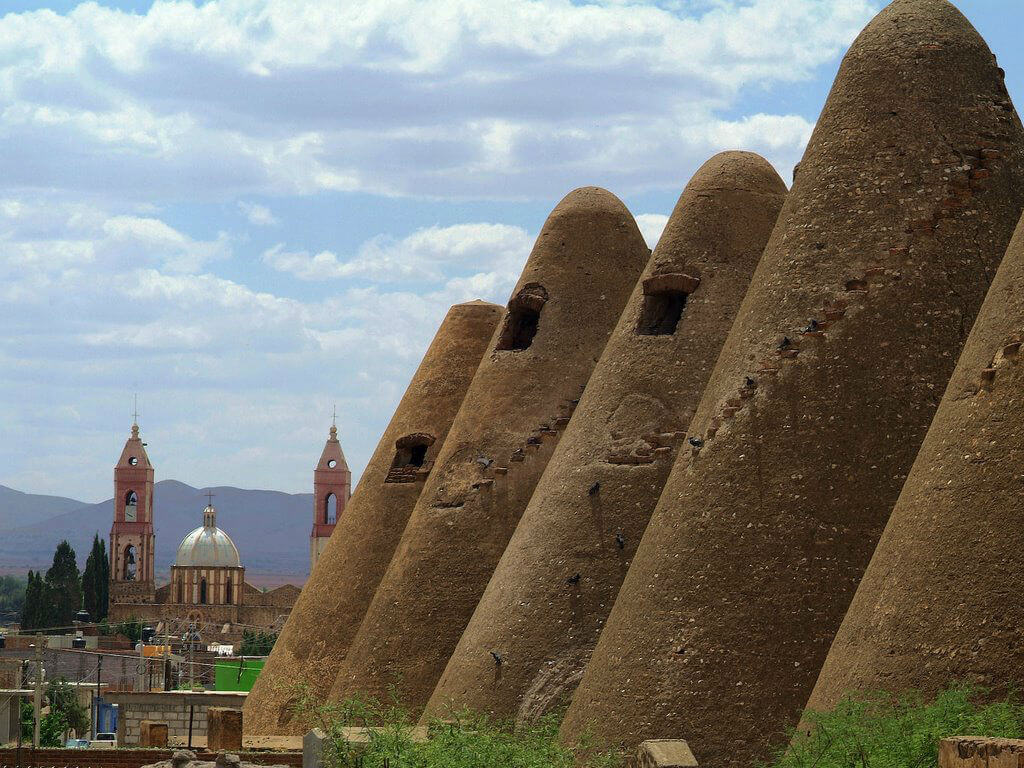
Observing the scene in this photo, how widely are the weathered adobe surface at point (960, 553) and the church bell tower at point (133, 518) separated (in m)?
109

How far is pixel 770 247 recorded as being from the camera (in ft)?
42.0

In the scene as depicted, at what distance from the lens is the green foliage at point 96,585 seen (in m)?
101

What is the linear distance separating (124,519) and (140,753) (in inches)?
4110

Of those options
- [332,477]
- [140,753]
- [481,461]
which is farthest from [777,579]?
[332,477]

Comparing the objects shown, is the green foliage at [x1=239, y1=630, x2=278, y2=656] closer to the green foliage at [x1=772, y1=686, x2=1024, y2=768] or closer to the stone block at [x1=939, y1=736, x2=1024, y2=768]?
the green foliage at [x1=772, y1=686, x2=1024, y2=768]

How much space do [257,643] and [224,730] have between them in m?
63.6

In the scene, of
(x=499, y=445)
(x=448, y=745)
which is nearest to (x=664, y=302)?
(x=499, y=445)

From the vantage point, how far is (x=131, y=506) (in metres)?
121

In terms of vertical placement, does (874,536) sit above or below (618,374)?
below

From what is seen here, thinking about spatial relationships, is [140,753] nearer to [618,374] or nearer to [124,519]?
[618,374]

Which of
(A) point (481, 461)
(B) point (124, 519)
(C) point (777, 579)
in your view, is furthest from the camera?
(B) point (124, 519)

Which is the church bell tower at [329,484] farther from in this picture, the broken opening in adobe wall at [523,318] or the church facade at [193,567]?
the broken opening in adobe wall at [523,318]

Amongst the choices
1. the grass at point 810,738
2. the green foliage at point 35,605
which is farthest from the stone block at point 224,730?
the green foliage at point 35,605

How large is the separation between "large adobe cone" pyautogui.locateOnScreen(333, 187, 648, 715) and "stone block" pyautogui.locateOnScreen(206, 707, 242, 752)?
1.24 metres
